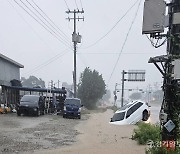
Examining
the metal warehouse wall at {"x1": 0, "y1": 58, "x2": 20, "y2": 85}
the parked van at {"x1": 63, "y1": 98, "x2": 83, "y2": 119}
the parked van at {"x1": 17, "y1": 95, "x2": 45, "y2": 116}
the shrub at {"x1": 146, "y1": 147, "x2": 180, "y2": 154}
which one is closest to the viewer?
the shrub at {"x1": 146, "y1": 147, "x2": 180, "y2": 154}

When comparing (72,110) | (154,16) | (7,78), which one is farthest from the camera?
(7,78)

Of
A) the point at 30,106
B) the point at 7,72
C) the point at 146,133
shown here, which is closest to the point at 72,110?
the point at 30,106

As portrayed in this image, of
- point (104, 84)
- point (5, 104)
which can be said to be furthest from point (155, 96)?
point (5, 104)

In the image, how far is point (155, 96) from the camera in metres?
136

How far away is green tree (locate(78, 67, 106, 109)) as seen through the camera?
68.6m

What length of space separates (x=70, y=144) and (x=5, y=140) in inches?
98.3

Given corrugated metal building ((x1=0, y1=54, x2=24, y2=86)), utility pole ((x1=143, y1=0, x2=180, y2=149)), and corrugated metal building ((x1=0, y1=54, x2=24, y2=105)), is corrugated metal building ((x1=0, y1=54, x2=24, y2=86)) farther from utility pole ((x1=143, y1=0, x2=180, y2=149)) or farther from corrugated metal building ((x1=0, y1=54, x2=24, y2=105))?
utility pole ((x1=143, y1=0, x2=180, y2=149))

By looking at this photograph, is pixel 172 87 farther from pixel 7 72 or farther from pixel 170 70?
pixel 7 72

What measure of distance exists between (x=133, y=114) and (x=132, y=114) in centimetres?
7

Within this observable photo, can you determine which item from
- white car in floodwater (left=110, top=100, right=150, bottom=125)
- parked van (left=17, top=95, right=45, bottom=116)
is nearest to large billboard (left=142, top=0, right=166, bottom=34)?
white car in floodwater (left=110, top=100, right=150, bottom=125)

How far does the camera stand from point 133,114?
82.2 feet

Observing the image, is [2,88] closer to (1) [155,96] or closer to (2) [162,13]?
(2) [162,13]

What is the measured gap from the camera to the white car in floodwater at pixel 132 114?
24781 millimetres

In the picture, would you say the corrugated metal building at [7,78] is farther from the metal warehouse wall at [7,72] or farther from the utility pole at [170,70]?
the utility pole at [170,70]
